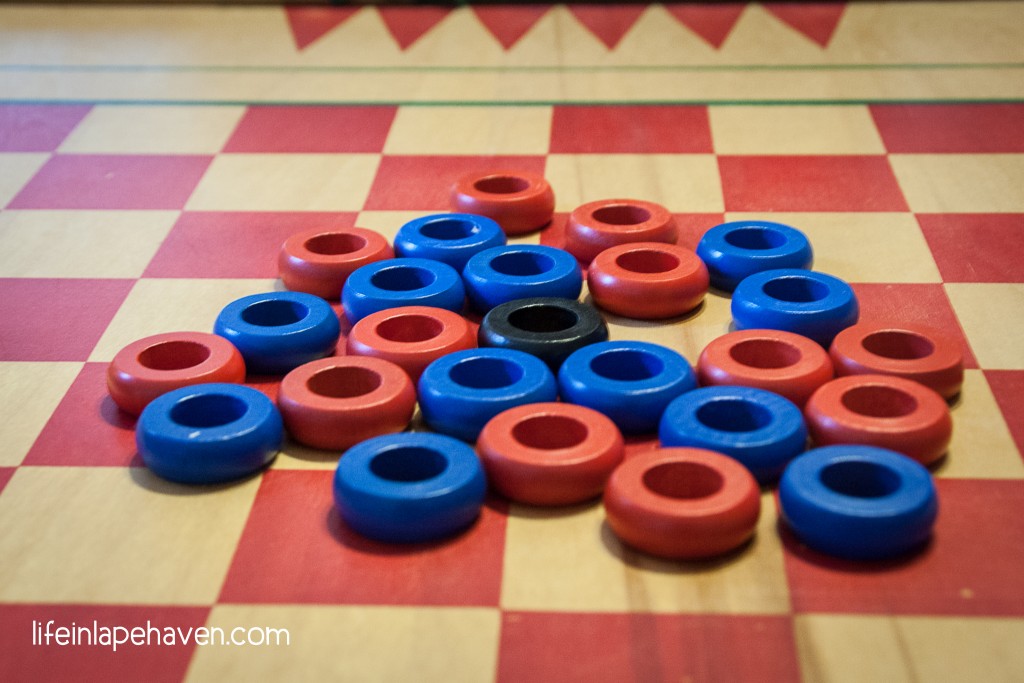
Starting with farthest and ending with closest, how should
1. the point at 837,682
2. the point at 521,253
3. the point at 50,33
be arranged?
1. the point at 50,33
2. the point at 521,253
3. the point at 837,682

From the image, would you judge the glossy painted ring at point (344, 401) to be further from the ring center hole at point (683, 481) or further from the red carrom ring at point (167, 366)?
the ring center hole at point (683, 481)

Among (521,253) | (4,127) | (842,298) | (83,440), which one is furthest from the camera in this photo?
(4,127)

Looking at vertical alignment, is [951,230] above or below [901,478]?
below

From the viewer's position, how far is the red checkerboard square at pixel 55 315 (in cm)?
208

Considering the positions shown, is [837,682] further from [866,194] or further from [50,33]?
[50,33]

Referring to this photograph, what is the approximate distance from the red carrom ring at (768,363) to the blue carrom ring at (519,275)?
32cm

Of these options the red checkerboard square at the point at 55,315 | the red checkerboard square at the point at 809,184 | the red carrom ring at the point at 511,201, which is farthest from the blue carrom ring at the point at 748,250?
the red checkerboard square at the point at 55,315

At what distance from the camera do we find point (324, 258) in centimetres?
221

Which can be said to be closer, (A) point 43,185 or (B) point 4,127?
(A) point 43,185

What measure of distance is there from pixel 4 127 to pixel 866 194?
2235 mm

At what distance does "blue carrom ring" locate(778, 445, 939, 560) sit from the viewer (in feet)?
4.77

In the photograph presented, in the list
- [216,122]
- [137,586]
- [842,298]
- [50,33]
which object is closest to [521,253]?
[842,298]

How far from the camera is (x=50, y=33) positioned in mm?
3668

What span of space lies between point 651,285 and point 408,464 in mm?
654
